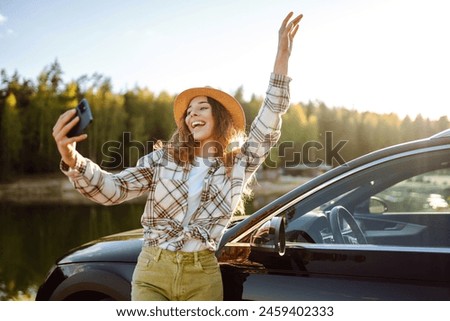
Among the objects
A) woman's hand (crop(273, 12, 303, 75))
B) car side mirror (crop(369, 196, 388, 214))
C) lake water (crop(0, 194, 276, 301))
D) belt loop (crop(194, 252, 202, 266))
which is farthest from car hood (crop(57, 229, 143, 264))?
lake water (crop(0, 194, 276, 301))

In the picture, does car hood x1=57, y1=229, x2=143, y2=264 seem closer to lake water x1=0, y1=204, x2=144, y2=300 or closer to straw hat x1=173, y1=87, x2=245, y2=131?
straw hat x1=173, y1=87, x2=245, y2=131

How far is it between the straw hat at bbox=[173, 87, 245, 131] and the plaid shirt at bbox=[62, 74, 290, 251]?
0.65ft

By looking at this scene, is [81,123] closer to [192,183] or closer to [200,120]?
[192,183]

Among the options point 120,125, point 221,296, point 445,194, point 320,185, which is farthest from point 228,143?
point 120,125

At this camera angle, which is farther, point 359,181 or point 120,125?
point 120,125

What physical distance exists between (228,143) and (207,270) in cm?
60

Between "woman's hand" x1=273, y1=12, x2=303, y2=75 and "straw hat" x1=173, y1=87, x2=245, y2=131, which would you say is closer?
"woman's hand" x1=273, y1=12, x2=303, y2=75

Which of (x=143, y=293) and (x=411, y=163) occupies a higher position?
(x=411, y=163)

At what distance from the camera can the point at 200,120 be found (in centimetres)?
248

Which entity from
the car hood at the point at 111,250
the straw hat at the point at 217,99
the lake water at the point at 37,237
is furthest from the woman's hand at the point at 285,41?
the lake water at the point at 37,237

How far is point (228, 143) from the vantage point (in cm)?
252

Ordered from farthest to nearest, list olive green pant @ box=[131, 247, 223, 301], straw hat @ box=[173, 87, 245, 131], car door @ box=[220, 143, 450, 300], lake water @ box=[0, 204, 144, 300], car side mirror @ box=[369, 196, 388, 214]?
lake water @ box=[0, 204, 144, 300]
car side mirror @ box=[369, 196, 388, 214]
straw hat @ box=[173, 87, 245, 131]
olive green pant @ box=[131, 247, 223, 301]
car door @ box=[220, 143, 450, 300]

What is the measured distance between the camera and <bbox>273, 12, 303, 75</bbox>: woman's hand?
2418 millimetres

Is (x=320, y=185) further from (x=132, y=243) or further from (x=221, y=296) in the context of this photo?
(x=132, y=243)
